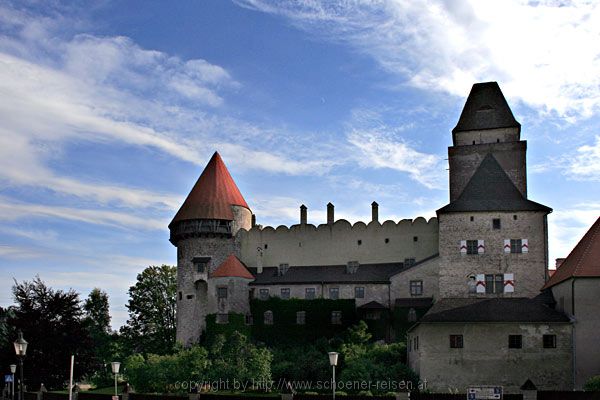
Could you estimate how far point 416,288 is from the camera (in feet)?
209

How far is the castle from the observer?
152ft

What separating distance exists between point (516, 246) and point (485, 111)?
12.3 m

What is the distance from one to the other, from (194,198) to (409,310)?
21058mm

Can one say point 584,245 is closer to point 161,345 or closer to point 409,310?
point 409,310

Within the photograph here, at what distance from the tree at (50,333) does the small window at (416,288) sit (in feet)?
81.3

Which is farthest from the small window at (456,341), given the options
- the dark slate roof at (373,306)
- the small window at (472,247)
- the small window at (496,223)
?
the dark slate roof at (373,306)

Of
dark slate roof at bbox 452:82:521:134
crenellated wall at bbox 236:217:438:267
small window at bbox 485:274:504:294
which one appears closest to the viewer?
small window at bbox 485:274:504:294

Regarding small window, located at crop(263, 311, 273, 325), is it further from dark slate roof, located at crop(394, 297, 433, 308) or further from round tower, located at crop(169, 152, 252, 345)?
dark slate roof, located at crop(394, 297, 433, 308)

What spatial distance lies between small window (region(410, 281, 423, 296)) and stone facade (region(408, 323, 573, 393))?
650 inches

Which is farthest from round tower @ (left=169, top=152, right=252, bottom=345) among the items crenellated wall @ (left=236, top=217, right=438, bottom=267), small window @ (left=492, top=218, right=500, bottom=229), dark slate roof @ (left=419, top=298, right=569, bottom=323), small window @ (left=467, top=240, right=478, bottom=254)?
dark slate roof @ (left=419, top=298, right=569, bottom=323)

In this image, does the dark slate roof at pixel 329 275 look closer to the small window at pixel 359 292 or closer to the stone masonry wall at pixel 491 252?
the small window at pixel 359 292

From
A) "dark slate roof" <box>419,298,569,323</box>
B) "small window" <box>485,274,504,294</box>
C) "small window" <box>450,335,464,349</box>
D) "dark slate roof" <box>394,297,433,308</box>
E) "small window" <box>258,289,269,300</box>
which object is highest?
"small window" <box>485,274,504,294</box>

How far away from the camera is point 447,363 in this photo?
153 feet

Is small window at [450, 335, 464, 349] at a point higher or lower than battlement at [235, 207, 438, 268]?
lower
